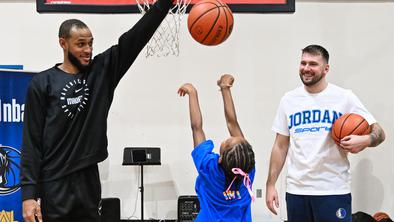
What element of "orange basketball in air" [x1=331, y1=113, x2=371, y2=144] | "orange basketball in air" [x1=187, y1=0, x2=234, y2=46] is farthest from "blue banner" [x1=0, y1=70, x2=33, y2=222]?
"orange basketball in air" [x1=331, y1=113, x2=371, y2=144]

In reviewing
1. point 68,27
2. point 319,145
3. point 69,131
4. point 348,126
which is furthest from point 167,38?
point 69,131

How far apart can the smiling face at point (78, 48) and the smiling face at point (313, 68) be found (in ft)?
5.49

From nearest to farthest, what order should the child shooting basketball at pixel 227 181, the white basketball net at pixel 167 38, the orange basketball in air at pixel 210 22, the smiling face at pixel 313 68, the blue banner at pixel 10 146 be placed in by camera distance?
the child shooting basketball at pixel 227 181
the orange basketball in air at pixel 210 22
the smiling face at pixel 313 68
the blue banner at pixel 10 146
the white basketball net at pixel 167 38

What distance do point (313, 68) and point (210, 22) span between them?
2.88 ft

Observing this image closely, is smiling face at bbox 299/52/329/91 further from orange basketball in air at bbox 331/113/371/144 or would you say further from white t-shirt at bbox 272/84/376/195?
orange basketball in air at bbox 331/113/371/144

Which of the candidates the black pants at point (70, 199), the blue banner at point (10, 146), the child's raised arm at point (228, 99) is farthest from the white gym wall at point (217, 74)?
the black pants at point (70, 199)

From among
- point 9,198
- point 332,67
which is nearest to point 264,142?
point 332,67

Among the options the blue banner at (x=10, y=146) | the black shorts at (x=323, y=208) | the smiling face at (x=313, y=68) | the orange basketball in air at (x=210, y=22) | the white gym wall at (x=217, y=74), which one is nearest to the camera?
the orange basketball in air at (x=210, y=22)

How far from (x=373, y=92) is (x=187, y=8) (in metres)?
2.70

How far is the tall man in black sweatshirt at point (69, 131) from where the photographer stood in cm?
223

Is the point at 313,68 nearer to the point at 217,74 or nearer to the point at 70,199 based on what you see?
the point at 70,199

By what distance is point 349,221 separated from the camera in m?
3.29

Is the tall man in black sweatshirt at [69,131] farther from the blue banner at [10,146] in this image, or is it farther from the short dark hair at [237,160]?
the blue banner at [10,146]

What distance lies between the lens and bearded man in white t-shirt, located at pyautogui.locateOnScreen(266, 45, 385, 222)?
10.6ft
